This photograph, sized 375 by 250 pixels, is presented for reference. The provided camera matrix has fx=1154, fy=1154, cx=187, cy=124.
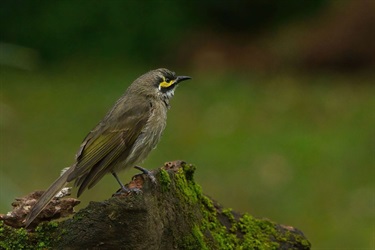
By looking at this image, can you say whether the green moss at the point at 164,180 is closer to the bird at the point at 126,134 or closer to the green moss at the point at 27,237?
the bird at the point at 126,134

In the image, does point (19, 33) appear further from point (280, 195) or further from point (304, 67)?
point (280, 195)

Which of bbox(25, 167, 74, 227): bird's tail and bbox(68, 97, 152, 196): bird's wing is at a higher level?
bbox(68, 97, 152, 196): bird's wing

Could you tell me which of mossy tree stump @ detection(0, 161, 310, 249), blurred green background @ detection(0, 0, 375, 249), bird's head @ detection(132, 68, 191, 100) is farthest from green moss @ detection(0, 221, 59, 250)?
blurred green background @ detection(0, 0, 375, 249)

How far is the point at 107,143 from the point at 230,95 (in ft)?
35.1

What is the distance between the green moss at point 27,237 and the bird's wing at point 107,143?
71 cm

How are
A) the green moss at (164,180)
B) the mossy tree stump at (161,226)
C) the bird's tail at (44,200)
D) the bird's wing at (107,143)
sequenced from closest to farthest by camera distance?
1. the mossy tree stump at (161,226)
2. the bird's tail at (44,200)
3. the green moss at (164,180)
4. the bird's wing at (107,143)

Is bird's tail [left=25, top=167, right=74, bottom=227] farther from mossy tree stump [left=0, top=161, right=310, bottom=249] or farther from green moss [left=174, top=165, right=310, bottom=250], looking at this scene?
green moss [left=174, top=165, right=310, bottom=250]

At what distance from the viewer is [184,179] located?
680 cm

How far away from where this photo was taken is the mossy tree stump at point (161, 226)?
5887 mm

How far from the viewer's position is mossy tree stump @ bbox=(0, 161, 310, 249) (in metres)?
5.89

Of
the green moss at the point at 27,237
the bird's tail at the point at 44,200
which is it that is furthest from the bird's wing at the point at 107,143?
the green moss at the point at 27,237

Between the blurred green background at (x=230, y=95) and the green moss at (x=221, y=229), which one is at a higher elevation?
the blurred green background at (x=230, y=95)

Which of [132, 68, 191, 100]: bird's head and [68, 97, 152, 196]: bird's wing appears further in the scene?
[132, 68, 191, 100]: bird's head

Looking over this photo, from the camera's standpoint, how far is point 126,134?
7.47 m
